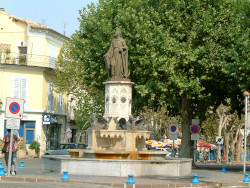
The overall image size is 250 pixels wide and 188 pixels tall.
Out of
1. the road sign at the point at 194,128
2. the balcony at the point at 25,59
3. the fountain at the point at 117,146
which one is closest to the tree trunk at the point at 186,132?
the road sign at the point at 194,128

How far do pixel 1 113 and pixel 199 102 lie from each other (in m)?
20.4

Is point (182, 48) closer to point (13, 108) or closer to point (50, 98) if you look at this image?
point (13, 108)

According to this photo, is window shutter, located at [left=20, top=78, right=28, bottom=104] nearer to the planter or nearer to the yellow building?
the yellow building

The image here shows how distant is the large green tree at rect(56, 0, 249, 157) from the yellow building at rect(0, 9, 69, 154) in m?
17.2

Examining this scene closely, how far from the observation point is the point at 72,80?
4709cm

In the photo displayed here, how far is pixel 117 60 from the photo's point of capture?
2220 centimetres

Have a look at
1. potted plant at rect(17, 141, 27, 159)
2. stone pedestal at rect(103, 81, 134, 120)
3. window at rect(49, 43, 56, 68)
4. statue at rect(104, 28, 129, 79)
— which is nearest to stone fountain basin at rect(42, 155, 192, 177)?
stone pedestal at rect(103, 81, 134, 120)

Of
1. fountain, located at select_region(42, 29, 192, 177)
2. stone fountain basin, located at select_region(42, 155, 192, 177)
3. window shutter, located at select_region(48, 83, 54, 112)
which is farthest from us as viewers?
window shutter, located at select_region(48, 83, 54, 112)

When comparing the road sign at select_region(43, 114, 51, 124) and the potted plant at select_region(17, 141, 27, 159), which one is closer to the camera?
the potted plant at select_region(17, 141, 27, 159)

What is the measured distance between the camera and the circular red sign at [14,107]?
17859 millimetres

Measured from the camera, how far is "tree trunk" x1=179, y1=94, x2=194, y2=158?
31.7 m

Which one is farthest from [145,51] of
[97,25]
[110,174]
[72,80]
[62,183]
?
[72,80]

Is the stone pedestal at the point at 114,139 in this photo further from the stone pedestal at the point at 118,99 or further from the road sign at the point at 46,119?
the road sign at the point at 46,119

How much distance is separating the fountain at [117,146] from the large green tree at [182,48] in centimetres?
652
